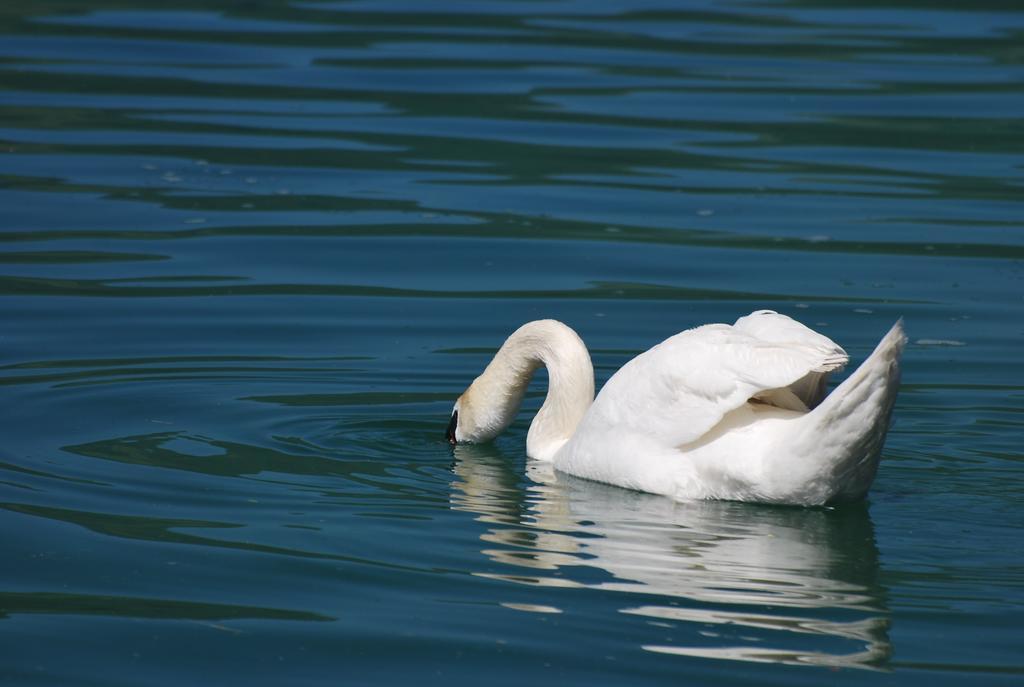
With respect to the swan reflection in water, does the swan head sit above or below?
above

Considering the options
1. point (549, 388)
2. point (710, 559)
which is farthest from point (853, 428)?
point (549, 388)

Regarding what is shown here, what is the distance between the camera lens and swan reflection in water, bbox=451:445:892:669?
639 centimetres

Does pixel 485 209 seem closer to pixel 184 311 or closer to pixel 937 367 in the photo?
pixel 184 311

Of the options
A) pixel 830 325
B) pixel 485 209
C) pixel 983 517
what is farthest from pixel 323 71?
pixel 983 517

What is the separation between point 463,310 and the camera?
1214 centimetres

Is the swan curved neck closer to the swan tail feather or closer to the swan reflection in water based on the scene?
the swan reflection in water

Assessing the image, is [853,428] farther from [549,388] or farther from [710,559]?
[549,388]

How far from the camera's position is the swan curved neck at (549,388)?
9.29 meters

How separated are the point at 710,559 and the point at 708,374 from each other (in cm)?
98

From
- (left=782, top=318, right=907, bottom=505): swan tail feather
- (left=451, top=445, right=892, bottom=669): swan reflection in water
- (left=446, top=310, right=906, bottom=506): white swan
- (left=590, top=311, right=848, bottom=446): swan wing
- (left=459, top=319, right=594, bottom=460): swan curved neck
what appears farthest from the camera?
(left=459, top=319, right=594, bottom=460): swan curved neck

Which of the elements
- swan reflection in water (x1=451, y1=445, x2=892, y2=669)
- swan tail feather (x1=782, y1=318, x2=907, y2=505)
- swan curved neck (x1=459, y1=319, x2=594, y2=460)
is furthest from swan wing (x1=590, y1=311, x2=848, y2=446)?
swan curved neck (x1=459, y1=319, x2=594, y2=460)

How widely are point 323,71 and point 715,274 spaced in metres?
8.36

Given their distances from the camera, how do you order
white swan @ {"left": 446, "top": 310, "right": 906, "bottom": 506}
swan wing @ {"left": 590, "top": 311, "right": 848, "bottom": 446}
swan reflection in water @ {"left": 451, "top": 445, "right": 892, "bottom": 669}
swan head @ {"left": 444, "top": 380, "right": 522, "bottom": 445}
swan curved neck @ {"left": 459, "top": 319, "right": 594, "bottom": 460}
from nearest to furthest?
1. swan reflection in water @ {"left": 451, "top": 445, "right": 892, "bottom": 669}
2. white swan @ {"left": 446, "top": 310, "right": 906, "bottom": 506}
3. swan wing @ {"left": 590, "top": 311, "right": 848, "bottom": 446}
4. swan curved neck @ {"left": 459, "top": 319, "right": 594, "bottom": 460}
5. swan head @ {"left": 444, "top": 380, "right": 522, "bottom": 445}

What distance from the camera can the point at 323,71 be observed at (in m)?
20.2
